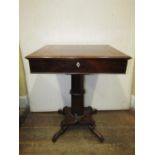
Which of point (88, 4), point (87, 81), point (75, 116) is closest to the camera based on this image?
point (75, 116)

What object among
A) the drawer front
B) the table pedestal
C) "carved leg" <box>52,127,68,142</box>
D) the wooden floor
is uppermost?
the drawer front

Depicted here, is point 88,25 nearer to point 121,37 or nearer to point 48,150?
point 121,37

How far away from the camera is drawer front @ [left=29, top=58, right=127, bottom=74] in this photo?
50.7 inches

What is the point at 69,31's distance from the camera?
6.43 feet

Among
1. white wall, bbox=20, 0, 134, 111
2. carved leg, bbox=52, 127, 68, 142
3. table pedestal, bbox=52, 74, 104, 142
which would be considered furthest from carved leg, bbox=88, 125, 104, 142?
white wall, bbox=20, 0, 134, 111

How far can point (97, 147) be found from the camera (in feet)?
4.90

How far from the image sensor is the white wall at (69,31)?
1.92 m

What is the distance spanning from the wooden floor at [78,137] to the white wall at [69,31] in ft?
0.85

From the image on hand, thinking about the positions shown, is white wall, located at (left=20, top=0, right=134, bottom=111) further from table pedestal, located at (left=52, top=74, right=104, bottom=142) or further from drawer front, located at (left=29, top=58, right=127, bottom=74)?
drawer front, located at (left=29, top=58, right=127, bottom=74)

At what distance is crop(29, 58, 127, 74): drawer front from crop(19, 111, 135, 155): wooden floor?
0.57 m

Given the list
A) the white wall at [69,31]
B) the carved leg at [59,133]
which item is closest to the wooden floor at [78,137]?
the carved leg at [59,133]

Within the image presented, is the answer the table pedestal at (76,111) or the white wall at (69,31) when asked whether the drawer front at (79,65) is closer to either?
the table pedestal at (76,111)
